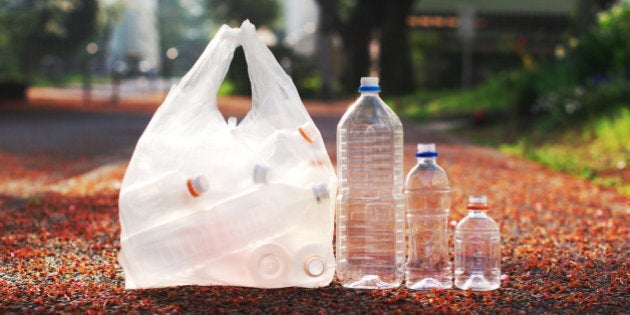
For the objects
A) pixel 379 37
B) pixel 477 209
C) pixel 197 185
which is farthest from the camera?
pixel 379 37

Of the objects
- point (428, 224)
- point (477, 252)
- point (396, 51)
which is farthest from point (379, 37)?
point (477, 252)

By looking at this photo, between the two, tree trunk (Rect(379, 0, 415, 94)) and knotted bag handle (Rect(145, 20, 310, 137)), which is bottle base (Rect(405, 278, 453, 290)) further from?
tree trunk (Rect(379, 0, 415, 94))

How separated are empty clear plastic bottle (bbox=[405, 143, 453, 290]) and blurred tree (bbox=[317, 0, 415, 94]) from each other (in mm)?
21115

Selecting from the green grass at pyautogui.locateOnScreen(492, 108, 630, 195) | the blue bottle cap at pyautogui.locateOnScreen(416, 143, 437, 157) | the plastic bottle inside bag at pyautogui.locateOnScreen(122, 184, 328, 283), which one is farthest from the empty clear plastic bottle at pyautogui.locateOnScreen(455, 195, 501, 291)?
the green grass at pyautogui.locateOnScreen(492, 108, 630, 195)

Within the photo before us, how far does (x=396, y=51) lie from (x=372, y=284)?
71.9 ft

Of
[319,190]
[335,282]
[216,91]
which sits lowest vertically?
[335,282]

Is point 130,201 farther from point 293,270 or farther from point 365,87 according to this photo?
point 365,87

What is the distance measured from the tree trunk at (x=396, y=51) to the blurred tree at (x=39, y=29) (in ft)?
32.5

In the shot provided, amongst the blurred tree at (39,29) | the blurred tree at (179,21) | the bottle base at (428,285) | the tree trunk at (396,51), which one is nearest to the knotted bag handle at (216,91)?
the bottle base at (428,285)

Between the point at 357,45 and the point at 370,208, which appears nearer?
the point at 370,208

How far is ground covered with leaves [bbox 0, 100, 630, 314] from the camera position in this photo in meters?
3.87

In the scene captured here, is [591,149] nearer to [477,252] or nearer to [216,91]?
[477,252]

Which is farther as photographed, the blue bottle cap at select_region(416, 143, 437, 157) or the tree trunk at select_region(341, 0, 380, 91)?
the tree trunk at select_region(341, 0, 380, 91)

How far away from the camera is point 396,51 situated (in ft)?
84.6
